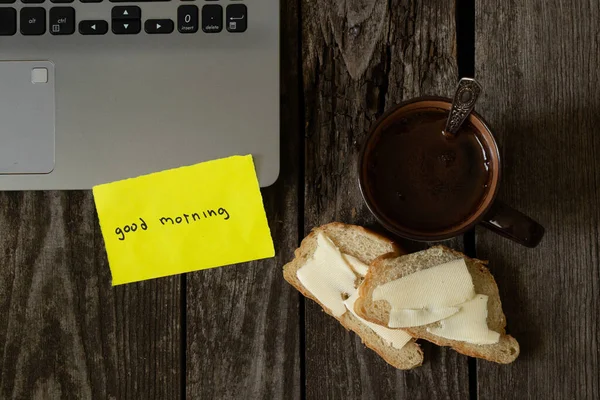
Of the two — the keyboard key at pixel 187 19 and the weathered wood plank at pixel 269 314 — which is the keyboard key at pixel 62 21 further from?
the weathered wood plank at pixel 269 314

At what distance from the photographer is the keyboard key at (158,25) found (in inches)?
22.6

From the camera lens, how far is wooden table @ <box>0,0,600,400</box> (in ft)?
2.05

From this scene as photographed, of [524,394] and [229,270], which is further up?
[229,270]

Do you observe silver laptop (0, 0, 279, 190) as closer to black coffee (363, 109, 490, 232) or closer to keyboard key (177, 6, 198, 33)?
keyboard key (177, 6, 198, 33)

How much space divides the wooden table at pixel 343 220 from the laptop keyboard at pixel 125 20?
0.08 metres

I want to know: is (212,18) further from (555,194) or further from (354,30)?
(555,194)

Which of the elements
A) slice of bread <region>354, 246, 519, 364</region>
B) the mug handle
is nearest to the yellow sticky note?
slice of bread <region>354, 246, 519, 364</region>

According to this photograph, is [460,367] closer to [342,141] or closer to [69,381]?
[342,141]

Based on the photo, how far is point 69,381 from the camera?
645 millimetres

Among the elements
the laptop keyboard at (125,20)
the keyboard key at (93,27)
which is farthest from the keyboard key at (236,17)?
the keyboard key at (93,27)

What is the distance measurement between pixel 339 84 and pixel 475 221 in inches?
7.9

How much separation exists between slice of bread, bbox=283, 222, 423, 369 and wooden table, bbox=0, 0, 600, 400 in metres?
0.02

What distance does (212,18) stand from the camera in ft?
1.88

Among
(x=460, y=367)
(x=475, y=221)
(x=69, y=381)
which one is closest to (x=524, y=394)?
(x=460, y=367)
